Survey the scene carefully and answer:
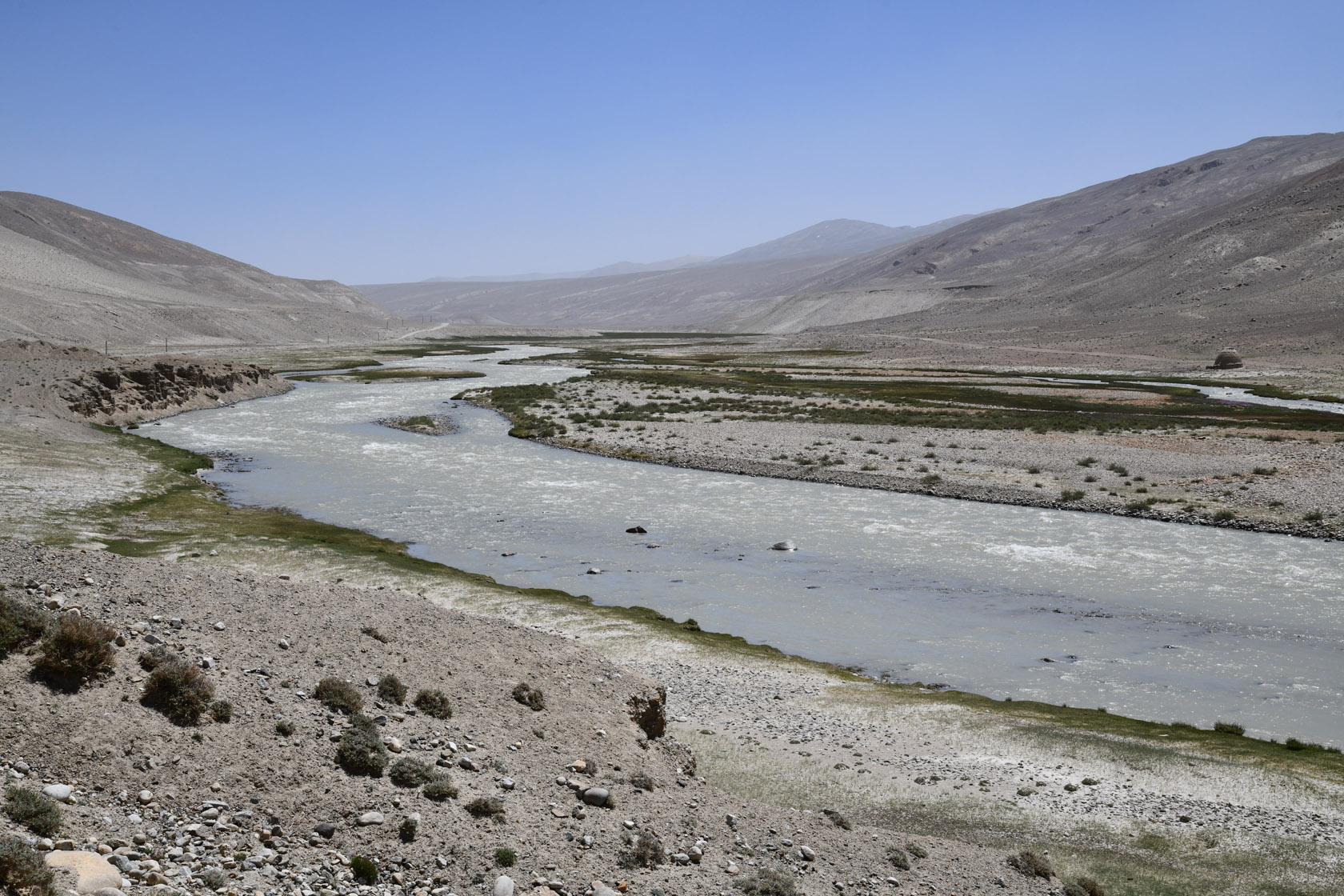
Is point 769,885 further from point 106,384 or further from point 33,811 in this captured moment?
point 106,384

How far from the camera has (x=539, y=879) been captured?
900cm

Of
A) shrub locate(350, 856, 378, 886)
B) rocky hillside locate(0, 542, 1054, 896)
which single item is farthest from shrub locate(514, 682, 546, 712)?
shrub locate(350, 856, 378, 886)

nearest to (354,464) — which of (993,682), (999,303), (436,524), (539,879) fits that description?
(436,524)

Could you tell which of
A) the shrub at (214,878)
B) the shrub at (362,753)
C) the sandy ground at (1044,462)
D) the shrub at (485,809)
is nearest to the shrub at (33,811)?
the shrub at (214,878)

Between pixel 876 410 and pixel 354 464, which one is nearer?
pixel 354 464

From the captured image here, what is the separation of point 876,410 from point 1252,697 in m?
41.9

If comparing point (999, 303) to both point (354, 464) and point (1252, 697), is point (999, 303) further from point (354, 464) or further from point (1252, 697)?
point (1252, 697)

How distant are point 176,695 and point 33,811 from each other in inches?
88.6

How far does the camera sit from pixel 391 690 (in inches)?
465

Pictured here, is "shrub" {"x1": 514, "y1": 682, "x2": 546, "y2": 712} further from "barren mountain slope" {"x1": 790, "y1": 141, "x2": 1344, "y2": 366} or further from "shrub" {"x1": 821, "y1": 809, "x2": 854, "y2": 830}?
"barren mountain slope" {"x1": 790, "y1": 141, "x2": 1344, "y2": 366}

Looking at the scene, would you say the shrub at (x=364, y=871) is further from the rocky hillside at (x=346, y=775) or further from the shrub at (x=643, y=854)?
the shrub at (x=643, y=854)

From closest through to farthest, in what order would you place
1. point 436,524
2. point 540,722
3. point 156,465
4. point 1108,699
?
point 540,722 → point 1108,699 → point 436,524 → point 156,465

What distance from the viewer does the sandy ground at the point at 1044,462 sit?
32094 millimetres

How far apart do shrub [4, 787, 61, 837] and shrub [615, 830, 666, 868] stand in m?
5.19
